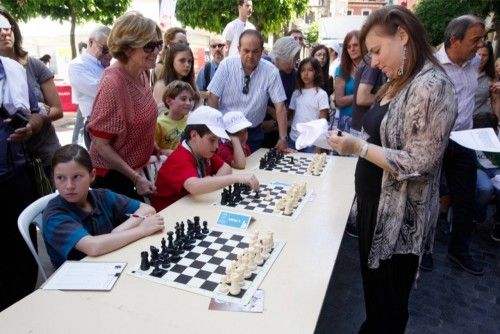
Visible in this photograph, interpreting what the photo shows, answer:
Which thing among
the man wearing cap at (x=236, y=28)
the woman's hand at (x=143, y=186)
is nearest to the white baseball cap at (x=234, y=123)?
the woman's hand at (x=143, y=186)

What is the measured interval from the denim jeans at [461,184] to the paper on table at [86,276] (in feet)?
8.75

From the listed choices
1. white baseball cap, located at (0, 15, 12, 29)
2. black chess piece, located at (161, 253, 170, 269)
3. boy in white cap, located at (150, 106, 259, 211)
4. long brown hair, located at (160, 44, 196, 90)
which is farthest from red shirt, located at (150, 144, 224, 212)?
long brown hair, located at (160, 44, 196, 90)

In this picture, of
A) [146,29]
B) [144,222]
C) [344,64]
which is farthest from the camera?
[344,64]

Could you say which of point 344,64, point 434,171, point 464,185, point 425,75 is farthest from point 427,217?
point 344,64

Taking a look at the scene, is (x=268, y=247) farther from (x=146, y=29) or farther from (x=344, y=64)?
(x=344, y=64)

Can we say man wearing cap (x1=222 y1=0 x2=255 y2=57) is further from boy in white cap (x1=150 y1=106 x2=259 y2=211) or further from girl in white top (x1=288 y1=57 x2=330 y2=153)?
boy in white cap (x1=150 y1=106 x2=259 y2=211)

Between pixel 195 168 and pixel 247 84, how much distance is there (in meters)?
1.39

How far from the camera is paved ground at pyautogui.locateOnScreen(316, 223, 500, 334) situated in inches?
101

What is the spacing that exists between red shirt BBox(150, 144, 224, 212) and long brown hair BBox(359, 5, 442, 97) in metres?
1.31

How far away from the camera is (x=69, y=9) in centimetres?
920

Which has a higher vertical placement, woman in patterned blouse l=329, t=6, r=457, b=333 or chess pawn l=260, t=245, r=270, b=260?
woman in patterned blouse l=329, t=6, r=457, b=333

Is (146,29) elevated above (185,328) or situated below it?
above

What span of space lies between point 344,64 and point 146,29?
2.77 meters

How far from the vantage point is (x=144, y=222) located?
1.88 m
